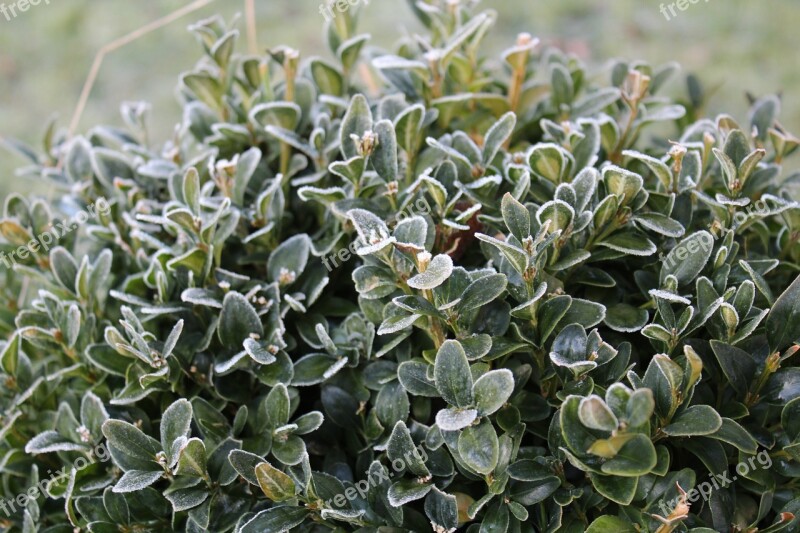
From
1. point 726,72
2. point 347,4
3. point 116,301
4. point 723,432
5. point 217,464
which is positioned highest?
point 347,4

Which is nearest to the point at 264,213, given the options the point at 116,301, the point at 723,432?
the point at 116,301

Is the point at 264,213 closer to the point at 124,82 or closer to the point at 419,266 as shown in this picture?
the point at 419,266

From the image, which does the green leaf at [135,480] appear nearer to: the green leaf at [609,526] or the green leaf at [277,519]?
the green leaf at [277,519]

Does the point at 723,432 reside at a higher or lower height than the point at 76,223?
lower

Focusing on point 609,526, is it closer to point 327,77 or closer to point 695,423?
point 695,423

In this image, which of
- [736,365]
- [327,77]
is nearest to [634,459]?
[736,365]

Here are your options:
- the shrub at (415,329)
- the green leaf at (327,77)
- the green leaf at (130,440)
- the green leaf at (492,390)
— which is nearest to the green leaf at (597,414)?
the shrub at (415,329)

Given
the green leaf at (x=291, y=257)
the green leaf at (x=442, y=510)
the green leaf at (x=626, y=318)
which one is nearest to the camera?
the green leaf at (x=442, y=510)

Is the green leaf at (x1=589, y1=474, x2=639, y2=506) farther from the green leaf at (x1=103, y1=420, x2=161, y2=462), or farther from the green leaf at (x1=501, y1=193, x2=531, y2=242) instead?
the green leaf at (x1=103, y1=420, x2=161, y2=462)

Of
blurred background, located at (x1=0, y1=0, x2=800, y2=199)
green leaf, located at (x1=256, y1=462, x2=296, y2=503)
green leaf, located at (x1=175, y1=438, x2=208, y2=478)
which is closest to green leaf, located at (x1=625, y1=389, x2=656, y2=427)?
green leaf, located at (x1=256, y1=462, x2=296, y2=503)
